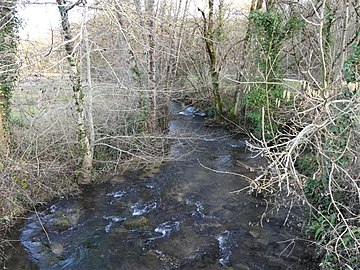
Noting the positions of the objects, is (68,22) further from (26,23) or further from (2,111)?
(2,111)

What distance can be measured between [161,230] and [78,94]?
3808mm

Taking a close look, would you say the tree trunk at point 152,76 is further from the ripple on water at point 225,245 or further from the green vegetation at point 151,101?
the ripple on water at point 225,245

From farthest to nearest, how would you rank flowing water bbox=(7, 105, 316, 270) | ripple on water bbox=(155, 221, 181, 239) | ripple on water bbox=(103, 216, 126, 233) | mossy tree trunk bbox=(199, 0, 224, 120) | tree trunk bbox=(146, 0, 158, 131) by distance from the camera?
mossy tree trunk bbox=(199, 0, 224, 120) → tree trunk bbox=(146, 0, 158, 131) → ripple on water bbox=(103, 216, 126, 233) → ripple on water bbox=(155, 221, 181, 239) → flowing water bbox=(7, 105, 316, 270)

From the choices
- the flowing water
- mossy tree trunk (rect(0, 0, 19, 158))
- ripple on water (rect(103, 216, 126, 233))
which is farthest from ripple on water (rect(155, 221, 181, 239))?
mossy tree trunk (rect(0, 0, 19, 158))

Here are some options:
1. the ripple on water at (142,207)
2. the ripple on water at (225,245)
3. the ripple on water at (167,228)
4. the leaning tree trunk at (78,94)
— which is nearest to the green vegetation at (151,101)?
the leaning tree trunk at (78,94)

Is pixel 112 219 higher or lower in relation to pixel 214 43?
lower

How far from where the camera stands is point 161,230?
6.99m

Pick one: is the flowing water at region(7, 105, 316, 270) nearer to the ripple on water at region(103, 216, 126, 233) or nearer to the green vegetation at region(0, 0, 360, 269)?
the ripple on water at region(103, 216, 126, 233)

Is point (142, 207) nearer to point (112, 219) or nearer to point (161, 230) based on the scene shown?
point (112, 219)

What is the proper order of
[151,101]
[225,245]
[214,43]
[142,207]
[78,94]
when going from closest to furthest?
[225,245]
[142,207]
[78,94]
[151,101]
[214,43]

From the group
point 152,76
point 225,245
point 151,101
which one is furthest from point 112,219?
point 152,76

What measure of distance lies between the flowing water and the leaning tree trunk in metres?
0.56

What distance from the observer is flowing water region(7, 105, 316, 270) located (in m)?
6.01

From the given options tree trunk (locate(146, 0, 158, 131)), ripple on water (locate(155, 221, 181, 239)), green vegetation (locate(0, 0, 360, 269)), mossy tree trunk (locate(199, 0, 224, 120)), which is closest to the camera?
green vegetation (locate(0, 0, 360, 269))
